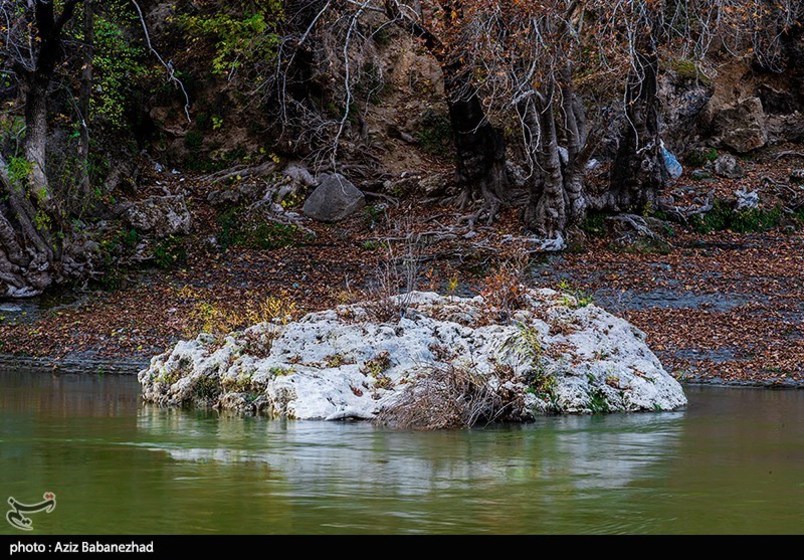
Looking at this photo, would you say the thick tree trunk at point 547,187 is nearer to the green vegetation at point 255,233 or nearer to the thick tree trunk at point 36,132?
the green vegetation at point 255,233

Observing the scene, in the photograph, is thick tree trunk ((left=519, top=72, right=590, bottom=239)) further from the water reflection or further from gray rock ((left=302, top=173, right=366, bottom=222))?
the water reflection

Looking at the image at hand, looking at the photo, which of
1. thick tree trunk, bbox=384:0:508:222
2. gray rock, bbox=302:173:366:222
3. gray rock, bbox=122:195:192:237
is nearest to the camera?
thick tree trunk, bbox=384:0:508:222

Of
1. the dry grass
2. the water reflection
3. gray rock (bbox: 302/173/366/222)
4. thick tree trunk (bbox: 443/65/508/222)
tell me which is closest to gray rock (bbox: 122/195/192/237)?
gray rock (bbox: 302/173/366/222)

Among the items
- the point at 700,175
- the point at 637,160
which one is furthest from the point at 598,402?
the point at 700,175

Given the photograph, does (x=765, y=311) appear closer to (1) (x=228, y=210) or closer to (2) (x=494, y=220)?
(2) (x=494, y=220)

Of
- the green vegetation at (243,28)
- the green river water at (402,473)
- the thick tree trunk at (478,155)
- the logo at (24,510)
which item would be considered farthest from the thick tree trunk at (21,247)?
the logo at (24,510)

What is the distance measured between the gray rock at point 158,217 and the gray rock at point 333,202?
2.80 meters

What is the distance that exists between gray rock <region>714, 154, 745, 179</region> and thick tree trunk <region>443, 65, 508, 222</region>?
5.77 m

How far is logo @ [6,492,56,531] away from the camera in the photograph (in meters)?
6.73

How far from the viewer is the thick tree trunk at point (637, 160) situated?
23.4 m

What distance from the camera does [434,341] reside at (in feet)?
42.9

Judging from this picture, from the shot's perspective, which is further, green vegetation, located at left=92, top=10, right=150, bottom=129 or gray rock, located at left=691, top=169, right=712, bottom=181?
gray rock, located at left=691, top=169, right=712, bottom=181

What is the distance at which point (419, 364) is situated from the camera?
1244 centimetres

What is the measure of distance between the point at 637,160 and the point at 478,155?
3403 millimetres
